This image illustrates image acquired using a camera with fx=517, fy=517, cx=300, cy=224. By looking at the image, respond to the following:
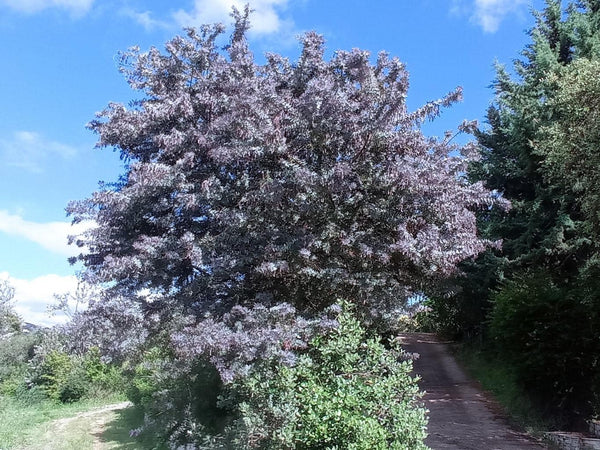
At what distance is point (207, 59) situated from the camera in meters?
7.76

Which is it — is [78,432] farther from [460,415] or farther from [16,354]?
[16,354]

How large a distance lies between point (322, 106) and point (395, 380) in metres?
3.19


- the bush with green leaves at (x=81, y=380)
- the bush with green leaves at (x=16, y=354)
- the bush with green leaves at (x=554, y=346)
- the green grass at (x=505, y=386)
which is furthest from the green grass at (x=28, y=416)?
the bush with green leaves at (x=554, y=346)

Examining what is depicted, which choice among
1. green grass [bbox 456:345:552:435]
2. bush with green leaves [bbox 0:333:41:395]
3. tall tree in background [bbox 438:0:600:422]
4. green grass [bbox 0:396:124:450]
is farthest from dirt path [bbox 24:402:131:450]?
bush with green leaves [bbox 0:333:41:395]

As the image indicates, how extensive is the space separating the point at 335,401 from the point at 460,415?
6.15 meters

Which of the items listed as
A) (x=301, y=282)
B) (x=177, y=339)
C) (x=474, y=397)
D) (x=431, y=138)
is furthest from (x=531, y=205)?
(x=177, y=339)

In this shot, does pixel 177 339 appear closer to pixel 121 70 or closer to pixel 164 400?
pixel 164 400

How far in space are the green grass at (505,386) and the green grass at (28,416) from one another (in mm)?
10032

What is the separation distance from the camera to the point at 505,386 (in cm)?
1137

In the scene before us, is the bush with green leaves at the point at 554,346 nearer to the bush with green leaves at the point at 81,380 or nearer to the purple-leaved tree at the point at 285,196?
the purple-leaved tree at the point at 285,196

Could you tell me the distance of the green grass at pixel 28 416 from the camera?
11742 millimetres

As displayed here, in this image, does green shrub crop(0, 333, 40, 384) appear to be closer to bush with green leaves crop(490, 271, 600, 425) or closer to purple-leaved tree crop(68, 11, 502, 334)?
purple-leaved tree crop(68, 11, 502, 334)

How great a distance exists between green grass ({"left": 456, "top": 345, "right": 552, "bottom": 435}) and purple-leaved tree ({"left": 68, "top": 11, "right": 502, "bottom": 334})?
11.7ft

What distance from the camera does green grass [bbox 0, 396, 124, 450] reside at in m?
11.7
